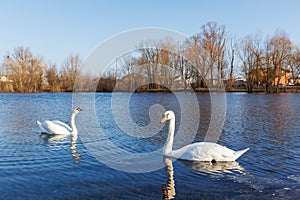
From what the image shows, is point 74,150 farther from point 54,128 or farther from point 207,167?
point 207,167

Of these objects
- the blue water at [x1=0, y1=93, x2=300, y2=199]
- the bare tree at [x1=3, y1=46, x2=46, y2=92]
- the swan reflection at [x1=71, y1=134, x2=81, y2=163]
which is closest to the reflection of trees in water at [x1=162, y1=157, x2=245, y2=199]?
the blue water at [x1=0, y1=93, x2=300, y2=199]

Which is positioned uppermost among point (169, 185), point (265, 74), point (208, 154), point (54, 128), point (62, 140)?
point (265, 74)

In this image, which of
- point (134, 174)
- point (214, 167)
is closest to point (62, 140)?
point (134, 174)

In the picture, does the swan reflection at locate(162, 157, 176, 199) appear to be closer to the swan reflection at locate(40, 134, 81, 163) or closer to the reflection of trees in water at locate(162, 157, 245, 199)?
the reflection of trees in water at locate(162, 157, 245, 199)

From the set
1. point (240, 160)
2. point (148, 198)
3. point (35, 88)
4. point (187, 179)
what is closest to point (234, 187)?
point (187, 179)

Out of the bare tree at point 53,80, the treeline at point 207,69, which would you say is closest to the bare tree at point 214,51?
the treeline at point 207,69

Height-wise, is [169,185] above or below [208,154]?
below

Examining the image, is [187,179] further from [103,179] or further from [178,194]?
[103,179]

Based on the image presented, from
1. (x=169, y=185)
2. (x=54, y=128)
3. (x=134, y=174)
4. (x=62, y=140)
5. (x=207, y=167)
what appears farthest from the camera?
(x=54, y=128)

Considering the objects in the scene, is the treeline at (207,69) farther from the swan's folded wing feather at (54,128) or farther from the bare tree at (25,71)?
the swan's folded wing feather at (54,128)

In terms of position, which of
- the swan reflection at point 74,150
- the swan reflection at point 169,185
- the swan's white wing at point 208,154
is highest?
the swan's white wing at point 208,154

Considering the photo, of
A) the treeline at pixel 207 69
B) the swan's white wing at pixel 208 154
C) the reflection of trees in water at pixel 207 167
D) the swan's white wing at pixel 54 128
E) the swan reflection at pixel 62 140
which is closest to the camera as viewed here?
the reflection of trees in water at pixel 207 167

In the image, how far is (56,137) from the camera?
11719 mm

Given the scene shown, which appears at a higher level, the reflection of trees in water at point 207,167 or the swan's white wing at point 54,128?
the swan's white wing at point 54,128
